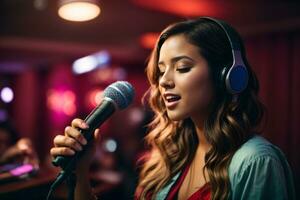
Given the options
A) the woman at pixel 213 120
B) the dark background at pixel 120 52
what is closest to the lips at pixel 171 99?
the woman at pixel 213 120

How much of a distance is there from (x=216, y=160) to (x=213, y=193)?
4.5 inches

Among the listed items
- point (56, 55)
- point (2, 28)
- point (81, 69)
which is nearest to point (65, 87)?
point (81, 69)

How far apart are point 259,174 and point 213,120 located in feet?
0.94

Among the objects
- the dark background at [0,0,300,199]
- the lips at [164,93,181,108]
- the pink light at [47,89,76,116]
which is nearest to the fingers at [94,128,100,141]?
the lips at [164,93,181,108]

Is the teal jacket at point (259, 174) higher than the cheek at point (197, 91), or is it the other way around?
the cheek at point (197, 91)

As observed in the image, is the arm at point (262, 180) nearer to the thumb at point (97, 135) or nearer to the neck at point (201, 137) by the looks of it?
the neck at point (201, 137)

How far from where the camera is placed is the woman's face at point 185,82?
1219mm

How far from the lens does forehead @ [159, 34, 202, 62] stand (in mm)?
Answer: 1245

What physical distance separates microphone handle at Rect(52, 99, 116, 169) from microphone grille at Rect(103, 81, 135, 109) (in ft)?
0.10

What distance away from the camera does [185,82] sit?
1.21 m

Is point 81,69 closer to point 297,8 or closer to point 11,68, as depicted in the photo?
point 11,68

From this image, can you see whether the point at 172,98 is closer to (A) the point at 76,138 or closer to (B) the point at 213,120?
(B) the point at 213,120

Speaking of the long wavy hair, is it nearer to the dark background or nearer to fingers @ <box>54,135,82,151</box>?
fingers @ <box>54,135,82,151</box>

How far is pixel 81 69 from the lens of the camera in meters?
8.84
